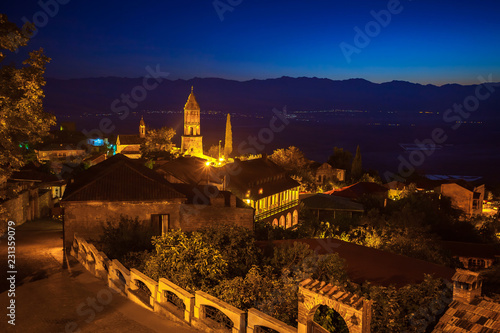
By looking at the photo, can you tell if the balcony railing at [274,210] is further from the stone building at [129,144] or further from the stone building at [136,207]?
the stone building at [129,144]

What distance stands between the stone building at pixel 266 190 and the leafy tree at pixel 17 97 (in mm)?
20218

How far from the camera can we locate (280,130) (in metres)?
174

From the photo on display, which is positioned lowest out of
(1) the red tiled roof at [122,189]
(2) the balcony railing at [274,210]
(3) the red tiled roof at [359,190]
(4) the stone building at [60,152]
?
(2) the balcony railing at [274,210]

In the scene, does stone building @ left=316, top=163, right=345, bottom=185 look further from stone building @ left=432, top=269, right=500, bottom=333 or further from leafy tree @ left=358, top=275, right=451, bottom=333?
stone building @ left=432, top=269, right=500, bottom=333

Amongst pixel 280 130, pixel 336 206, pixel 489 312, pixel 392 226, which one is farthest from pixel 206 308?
pixel 280 130

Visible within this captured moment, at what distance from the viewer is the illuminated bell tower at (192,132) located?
7656 centimetres

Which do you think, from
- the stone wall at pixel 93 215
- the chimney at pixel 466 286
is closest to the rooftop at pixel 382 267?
the chimney at pixel 466 286

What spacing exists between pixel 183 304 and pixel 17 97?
7625mm

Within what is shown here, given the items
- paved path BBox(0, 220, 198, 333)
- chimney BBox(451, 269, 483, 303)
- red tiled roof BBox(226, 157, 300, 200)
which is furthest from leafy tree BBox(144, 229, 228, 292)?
red tiled roof BBox(226, 157, 300, 200)

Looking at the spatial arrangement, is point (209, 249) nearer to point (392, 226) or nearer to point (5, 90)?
point (5, 90)

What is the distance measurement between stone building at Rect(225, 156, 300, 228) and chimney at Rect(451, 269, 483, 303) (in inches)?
903

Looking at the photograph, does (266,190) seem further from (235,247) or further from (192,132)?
(192,132)

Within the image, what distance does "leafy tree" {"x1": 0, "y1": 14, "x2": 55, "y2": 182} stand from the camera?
12562mm

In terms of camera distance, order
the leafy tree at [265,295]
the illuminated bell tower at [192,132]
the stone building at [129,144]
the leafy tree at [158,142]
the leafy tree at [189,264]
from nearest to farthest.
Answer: the leafy tree at [265,295], the leafy tree at [189,264], the leafy tree at [158,142], the stone building at [129,144], the illuminated bell tower at [192,132]
